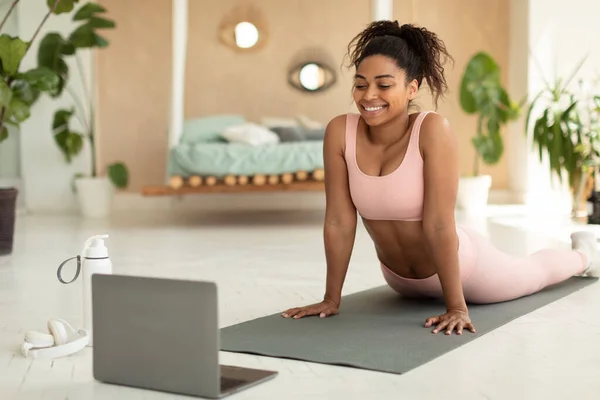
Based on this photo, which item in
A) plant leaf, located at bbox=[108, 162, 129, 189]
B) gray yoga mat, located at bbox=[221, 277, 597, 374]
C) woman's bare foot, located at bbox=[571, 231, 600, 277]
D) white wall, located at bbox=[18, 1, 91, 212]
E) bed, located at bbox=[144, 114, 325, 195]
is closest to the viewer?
gray yoga mat, located at bbox=[221, 277, 597, 374]

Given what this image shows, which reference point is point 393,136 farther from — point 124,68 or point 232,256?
point 124,68

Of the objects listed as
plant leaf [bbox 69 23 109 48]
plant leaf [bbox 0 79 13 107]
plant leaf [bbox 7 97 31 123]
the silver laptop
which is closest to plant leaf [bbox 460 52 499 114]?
plant leaf [bbox 69 23 109 48]

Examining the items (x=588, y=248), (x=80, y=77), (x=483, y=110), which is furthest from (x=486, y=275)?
(x=80, y=77)

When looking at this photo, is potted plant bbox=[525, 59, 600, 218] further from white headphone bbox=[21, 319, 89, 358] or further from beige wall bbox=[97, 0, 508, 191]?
white headphone bbox=[21, 319, 89, 358]

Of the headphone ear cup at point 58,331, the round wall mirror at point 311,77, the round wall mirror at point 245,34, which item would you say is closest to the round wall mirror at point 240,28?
the round wall mirror at point 245,34

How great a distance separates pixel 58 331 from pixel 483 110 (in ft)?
18.3

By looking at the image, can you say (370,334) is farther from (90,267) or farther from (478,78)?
(478,78)

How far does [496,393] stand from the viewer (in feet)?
6.61

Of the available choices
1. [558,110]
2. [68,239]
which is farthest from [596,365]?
[558,110]

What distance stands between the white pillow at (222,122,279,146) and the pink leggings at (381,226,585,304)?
138 inches

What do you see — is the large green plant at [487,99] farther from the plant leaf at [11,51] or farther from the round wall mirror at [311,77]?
the plant leaf at [11,51]

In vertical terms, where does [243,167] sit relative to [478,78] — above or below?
below

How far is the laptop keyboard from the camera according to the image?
205 centimetres

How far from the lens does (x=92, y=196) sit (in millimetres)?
7527
